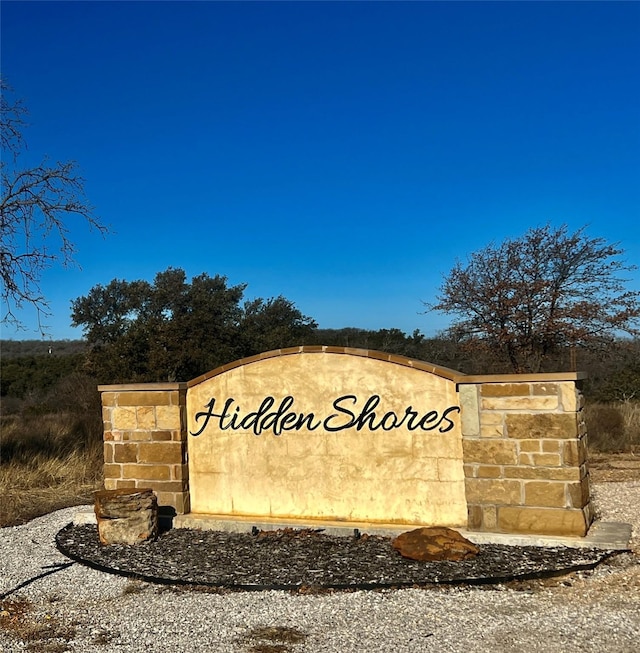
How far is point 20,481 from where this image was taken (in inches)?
493

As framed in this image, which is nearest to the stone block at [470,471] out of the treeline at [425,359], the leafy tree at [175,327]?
the treeline at [425,359]

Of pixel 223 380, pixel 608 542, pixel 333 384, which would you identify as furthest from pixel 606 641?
pixel 223 380

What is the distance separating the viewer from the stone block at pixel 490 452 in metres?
7.38

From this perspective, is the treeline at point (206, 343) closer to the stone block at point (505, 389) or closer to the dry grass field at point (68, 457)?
the dry grass field at point (68, 457)

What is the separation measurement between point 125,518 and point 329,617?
11.2ft

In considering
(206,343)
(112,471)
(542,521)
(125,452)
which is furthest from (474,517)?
(206,343)

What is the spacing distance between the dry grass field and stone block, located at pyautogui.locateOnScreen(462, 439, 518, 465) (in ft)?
18.6

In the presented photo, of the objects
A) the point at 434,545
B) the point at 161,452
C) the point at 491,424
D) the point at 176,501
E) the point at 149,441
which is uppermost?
the point at 491,424

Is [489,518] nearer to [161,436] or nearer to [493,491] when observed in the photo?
[493,491]

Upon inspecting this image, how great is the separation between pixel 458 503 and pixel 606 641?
2.96 metres

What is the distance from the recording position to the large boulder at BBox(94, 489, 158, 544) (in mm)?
7930

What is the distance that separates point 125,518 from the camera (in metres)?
7.92

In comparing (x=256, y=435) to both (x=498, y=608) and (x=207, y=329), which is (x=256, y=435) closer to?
(x=498, y=608)

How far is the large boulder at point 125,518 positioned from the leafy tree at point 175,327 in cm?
1255
